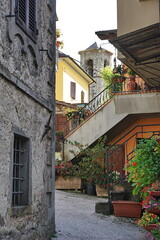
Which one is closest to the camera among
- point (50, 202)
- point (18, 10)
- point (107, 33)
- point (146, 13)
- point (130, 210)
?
point (18, 10)

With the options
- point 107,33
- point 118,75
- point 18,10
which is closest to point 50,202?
point 18,10

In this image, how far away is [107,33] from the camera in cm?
1090

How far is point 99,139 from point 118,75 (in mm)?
2588

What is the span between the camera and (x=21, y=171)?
6512mm

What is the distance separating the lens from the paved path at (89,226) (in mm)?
7613

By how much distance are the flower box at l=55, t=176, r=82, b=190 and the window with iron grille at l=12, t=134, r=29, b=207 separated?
7.84m

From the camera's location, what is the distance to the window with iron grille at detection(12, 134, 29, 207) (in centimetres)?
637

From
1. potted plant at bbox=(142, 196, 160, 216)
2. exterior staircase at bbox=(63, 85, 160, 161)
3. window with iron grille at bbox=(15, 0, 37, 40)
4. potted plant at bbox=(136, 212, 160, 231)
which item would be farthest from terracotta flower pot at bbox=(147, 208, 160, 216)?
exterior staircase at bbox=(63, 85, 160, 161)

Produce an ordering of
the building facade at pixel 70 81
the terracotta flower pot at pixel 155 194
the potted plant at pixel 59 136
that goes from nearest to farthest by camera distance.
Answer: the terracotta flower pot at pixel 155 194 < the potted plant at pixel 59 136 < the building facade at pixel 70 81

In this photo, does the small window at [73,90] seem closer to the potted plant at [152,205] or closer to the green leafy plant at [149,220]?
the green leafy plant at [149,220]

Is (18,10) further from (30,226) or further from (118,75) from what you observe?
(118,75)

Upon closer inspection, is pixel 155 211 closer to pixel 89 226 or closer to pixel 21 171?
pixel 89 226

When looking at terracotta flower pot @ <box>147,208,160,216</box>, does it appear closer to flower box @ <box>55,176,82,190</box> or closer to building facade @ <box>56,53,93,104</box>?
flower box @ <box>55,176,82,190</box>

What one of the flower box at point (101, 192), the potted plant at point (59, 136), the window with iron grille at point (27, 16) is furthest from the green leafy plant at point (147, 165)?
the potted plant at point (59, 136)
